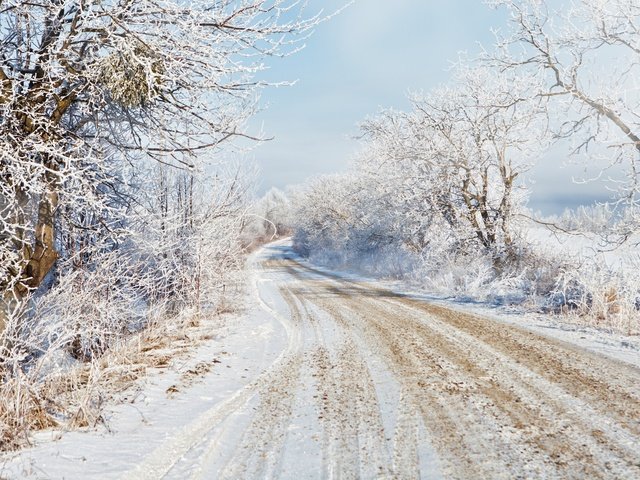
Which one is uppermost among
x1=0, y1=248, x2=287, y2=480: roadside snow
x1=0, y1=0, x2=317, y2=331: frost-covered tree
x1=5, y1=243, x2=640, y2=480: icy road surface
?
x1=0, y1=0, x2=317, y2=331: frost-covered tree

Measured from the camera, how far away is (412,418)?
372 cm

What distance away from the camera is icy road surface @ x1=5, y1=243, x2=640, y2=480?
2.92 metres

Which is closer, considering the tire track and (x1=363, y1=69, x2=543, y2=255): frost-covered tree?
the tire track

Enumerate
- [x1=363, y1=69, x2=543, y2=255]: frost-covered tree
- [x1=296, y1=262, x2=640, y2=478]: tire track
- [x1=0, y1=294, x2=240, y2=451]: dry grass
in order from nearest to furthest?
[x1=296, y1=262, x2=640, y2=478]: tire track < [x1=0, y1=294, x2=240, y2=451]: dry grass < [x1=363, y1=69, x2=543, y2=255]: frost-covered tree

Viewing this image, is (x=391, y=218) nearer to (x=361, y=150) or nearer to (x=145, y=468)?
(x=361, y=150)

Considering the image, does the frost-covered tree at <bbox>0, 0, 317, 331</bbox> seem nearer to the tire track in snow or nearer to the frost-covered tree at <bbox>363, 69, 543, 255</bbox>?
the tire track in snow

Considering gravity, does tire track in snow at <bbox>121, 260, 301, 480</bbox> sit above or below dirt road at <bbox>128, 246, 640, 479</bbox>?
below

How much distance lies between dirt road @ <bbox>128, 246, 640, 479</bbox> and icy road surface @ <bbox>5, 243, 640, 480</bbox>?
Result: 0.5 inches

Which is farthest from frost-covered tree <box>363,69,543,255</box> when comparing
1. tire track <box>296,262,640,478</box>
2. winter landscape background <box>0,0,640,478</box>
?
tire track <box>296,262,640,478</box>

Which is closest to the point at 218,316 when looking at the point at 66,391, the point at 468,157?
the point at 66,391

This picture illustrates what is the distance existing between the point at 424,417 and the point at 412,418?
0.36ft

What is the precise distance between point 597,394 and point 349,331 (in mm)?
4194

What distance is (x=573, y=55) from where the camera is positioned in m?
9.73

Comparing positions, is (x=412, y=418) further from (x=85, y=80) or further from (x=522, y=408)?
(x=85, y=80)
